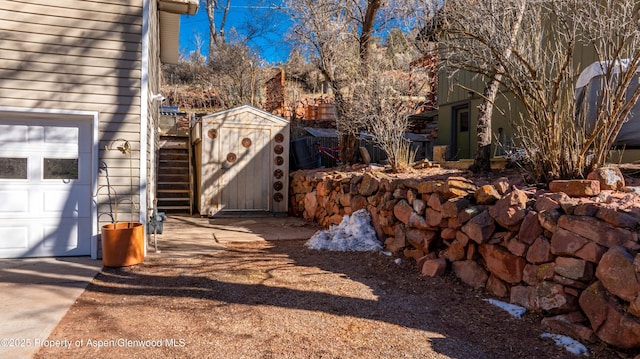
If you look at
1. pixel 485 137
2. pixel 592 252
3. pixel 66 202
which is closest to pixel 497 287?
pixel 592 252

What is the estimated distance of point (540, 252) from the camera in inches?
131

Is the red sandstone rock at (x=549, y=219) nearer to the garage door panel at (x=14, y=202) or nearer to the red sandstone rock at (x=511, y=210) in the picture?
the red sandstone rock at (x=511, y=210)

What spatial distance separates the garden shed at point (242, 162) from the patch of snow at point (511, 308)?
6.07 m

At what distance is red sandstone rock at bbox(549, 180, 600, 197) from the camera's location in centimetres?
347

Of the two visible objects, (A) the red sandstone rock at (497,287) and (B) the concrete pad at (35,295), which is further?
(A) the red sandstone rock at (497,287)

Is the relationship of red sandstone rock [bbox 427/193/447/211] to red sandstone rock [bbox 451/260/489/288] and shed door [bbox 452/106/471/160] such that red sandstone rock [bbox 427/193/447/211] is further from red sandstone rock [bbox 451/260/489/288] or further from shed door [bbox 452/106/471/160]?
shed door [bbox 452/106/471/160]

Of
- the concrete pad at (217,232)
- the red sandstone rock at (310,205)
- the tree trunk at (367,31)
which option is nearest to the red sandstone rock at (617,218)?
the concrete pad at (217,232)

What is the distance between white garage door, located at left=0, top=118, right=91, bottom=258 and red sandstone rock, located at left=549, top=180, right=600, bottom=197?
16.6 ft

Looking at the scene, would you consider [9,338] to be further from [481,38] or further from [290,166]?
[290,166]

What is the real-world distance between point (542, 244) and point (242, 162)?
657 cm

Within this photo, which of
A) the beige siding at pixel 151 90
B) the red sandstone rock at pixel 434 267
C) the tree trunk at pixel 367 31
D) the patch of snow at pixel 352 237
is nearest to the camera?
the red sandstone rock at pixel 434 267

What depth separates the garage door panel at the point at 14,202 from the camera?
4.97 meters

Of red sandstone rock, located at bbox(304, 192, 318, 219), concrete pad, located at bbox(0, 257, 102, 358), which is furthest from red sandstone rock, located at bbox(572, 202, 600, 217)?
red sandstone rock, located at bbox(304, 192, 318, 219)

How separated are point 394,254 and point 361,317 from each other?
75.7 inches
